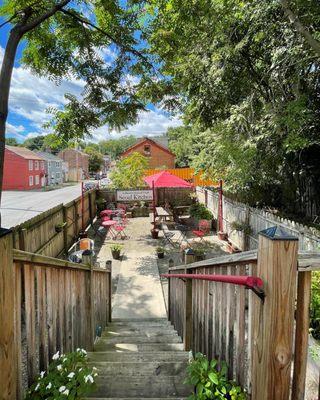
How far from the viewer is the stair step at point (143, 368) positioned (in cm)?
223

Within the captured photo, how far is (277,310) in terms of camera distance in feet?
3.71

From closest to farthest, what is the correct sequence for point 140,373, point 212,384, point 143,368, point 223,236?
point 212,384
point 140,373
point 143,368
point 223,236

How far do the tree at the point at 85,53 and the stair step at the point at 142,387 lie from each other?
319 centimetres

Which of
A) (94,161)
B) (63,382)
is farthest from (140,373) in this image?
(94,161)

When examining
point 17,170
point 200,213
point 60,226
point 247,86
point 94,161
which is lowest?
point 200,213

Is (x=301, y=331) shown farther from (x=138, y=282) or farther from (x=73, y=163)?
(x=73, y=163)

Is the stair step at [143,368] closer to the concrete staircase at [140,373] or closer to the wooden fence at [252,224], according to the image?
the concrete staircase at [140,373]

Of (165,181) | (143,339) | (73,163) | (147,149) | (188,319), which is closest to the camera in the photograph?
(188,319)

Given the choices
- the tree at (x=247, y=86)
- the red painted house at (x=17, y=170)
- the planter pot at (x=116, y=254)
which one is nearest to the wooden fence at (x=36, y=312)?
the tree at (x=247, y=86)

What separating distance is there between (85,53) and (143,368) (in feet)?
15.1

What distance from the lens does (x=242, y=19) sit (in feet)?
23.5

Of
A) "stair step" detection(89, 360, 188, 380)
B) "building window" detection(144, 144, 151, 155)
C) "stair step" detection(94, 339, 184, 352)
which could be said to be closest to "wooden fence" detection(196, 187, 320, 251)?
"stair step" detection(94, 339, 184, 352)

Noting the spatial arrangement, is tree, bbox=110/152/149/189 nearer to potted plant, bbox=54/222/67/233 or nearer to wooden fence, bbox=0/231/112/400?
potted plant, bbox=54/222/67/233

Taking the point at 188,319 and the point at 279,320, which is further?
the point at 188,319
